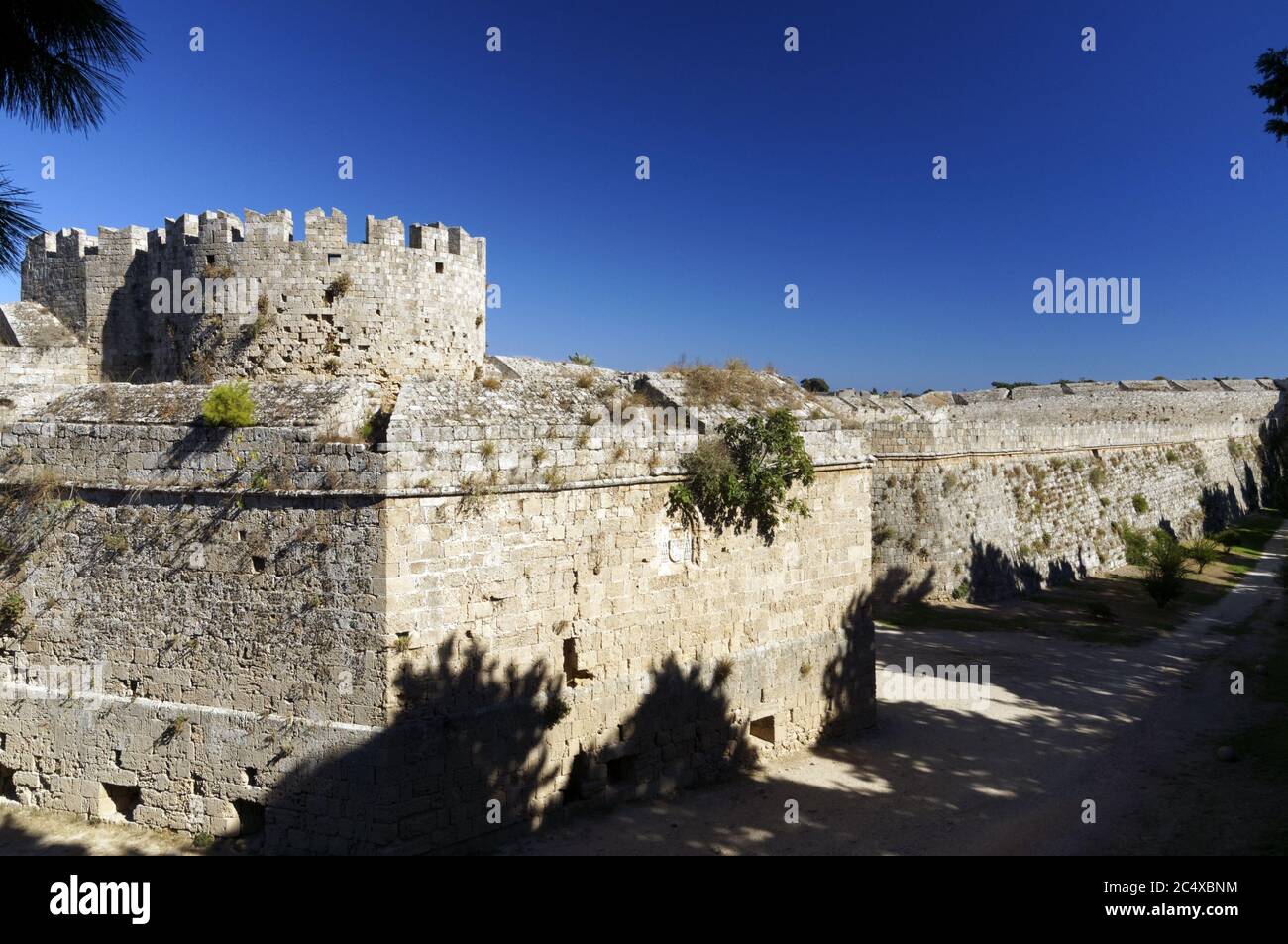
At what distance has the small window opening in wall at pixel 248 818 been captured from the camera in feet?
30.3

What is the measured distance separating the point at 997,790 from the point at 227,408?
37.7 feet

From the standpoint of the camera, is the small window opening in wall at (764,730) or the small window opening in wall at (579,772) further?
the small window opening in wall at (764,730)

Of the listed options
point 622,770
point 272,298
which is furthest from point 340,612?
point 272,298

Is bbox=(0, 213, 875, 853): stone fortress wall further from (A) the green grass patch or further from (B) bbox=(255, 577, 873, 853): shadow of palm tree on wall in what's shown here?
(A) the green grass patch

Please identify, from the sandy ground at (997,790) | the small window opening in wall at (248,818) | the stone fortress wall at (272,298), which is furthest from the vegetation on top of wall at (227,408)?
the sandy ground at (997,790)

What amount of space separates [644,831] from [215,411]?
7.19 meters

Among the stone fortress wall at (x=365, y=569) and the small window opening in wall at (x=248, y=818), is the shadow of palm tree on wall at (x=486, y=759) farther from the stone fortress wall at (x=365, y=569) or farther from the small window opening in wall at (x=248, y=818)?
the small window opening in wall at (x=248, y=818)

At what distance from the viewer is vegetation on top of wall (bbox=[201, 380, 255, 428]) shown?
30.2 ft

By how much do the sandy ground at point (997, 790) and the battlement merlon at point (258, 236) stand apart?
26.1 feet

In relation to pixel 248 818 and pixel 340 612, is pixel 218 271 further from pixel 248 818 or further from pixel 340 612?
pixel 248 818

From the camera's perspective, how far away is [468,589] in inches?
362
